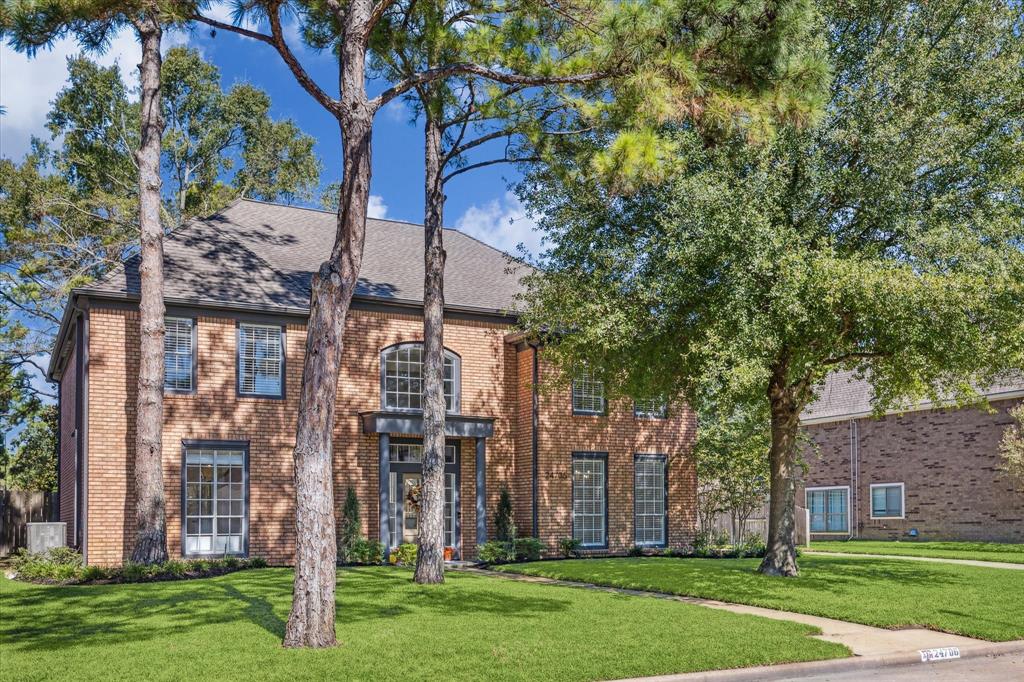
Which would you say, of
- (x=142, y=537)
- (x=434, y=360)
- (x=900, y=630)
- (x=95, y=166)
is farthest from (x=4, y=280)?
(x=900, y=630)

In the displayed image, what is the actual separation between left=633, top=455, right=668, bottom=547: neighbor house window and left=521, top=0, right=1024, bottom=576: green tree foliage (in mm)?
7238

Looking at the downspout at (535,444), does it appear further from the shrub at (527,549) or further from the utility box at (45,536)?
the utility box at (45,536)

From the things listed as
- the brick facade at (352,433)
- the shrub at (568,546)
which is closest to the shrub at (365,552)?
the brick facade at (352,433)

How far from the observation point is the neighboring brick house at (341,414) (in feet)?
62.0

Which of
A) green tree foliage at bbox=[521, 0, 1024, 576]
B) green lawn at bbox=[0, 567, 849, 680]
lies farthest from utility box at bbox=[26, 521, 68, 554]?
green tree foliage at bbox=[521, 0, 1024, 576]

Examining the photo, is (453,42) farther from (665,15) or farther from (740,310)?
(740,310)

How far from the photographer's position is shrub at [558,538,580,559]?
22.2 metres

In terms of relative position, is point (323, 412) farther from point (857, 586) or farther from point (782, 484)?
point (857, 586)

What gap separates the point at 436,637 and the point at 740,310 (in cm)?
685

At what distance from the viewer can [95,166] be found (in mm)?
35781

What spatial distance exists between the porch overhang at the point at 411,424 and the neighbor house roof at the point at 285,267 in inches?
103

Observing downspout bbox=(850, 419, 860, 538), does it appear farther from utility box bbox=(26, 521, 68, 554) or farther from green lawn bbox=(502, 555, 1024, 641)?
utility box bbox=(26, 521, 68, 554)

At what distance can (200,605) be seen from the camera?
1274cm

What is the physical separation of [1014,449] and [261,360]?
20.0m
